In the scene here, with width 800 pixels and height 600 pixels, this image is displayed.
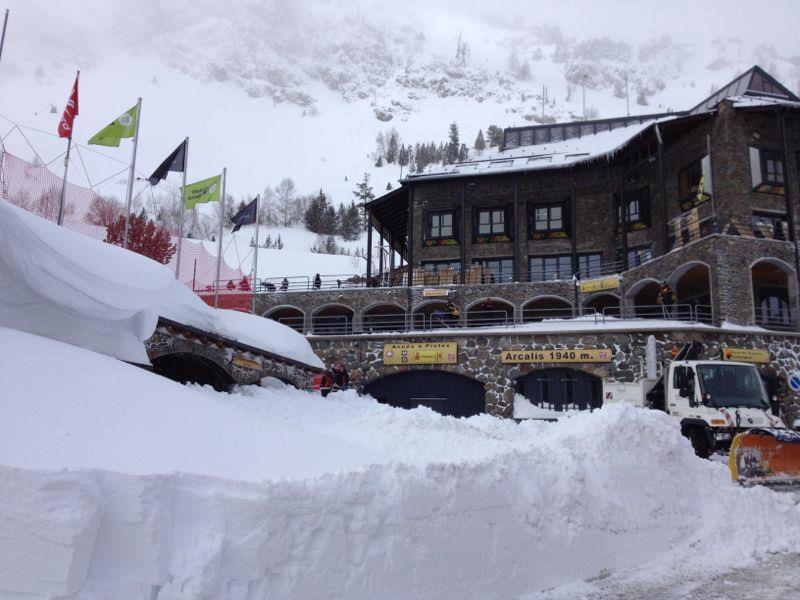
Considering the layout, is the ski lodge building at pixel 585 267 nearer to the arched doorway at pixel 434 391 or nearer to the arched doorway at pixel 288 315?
the arched doorway at pixel 434 391

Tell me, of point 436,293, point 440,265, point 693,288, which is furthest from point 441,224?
point 693,288

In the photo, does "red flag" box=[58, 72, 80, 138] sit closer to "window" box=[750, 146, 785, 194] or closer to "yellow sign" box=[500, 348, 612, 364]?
"yellow sign" box=[500, 348, 612, 364]

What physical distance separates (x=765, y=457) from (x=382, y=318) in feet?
82.1

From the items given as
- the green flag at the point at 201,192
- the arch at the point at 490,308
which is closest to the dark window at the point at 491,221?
the arch at the point at 490,308

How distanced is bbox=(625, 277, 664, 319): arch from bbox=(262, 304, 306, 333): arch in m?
16.6

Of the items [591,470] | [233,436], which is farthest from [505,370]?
[233,436]

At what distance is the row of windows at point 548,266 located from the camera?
32219 mm

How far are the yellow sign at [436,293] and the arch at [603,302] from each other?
278 inches

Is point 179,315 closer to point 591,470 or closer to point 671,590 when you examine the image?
point 591,470

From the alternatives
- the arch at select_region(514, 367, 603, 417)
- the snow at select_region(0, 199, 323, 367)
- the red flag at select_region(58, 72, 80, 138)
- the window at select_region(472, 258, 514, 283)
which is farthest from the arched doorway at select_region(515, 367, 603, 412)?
the red flag at select_region(58, 72, 80, 138)

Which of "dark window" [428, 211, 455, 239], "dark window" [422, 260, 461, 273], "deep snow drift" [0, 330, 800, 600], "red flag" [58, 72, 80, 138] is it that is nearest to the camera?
"deep snow drift" [0, 330, 800, 600]

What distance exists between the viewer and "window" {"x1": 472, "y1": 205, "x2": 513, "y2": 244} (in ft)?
112

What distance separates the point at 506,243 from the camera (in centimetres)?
3428

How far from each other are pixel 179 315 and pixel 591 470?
9005 mm
